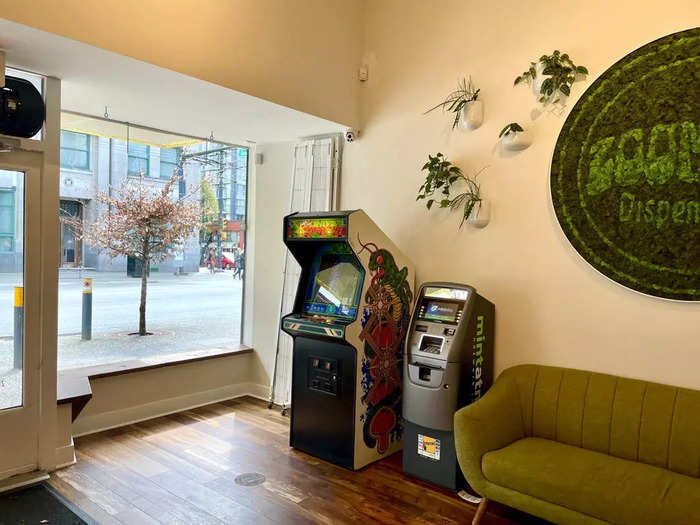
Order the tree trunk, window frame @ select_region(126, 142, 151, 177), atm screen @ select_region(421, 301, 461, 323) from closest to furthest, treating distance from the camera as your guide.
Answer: atm screen @ select_region(421, 301, 461, 323), window frame @ select_region(126, 142, 151, 177), the tree trunk

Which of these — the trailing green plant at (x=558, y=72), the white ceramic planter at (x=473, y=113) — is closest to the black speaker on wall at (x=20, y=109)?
the white ceramic planter at (x=473, y=113)

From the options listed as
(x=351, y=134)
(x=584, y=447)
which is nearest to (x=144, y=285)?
(x=351, y=134)

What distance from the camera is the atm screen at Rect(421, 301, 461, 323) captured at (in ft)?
10.6

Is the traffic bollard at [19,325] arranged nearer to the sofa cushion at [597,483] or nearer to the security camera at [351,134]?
the security camera at [351,134]

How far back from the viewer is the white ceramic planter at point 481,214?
354 cm

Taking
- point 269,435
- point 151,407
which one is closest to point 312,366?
point 269,435

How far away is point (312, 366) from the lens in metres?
3.59

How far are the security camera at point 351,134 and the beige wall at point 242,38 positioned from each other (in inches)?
3.1

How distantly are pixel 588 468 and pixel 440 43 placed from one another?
311 centimetres

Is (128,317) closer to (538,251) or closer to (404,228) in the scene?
(404,228)

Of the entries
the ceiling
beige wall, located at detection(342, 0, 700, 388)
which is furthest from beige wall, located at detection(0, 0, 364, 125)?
beige wall, located at detection(342, 0, 700, 388)

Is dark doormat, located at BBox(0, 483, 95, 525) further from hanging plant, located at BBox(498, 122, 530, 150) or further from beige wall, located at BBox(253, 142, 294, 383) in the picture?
hanging plant, located at BBox(498, 122, 530, 150)

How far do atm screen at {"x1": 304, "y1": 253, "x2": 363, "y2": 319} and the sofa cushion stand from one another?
1.37 meters

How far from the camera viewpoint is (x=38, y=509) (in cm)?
276
